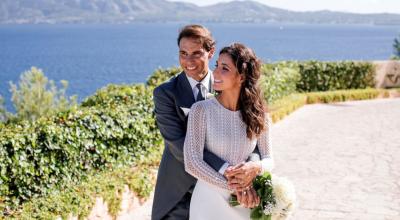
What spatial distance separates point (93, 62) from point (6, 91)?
2953 cm

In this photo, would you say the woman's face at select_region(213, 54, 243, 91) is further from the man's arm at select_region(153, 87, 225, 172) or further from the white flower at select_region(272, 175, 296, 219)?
the white flower at select_region(272, 175, 296, 219)

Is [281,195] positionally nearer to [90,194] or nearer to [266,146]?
[266,146]

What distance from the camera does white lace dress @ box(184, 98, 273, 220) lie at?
9.44 ft

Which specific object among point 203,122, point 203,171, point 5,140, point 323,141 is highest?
point 203,122

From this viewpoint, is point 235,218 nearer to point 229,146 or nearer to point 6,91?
point 229,146

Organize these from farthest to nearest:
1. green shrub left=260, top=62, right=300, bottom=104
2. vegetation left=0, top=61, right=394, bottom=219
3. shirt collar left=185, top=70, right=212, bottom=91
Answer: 1. green shrub left=260, top=62, right=300, bottom=104
2. vegetation left=0, top=61, right=394, bottom=219
3. shirt collar left=185, top=70, right=212, bottom=91

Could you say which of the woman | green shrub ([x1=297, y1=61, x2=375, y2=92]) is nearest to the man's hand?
the woman

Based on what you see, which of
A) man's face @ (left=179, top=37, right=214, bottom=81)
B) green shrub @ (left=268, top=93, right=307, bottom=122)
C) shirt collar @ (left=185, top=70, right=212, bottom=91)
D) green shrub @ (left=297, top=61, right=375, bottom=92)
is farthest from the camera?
green shrub @ (left=297, top=61, right=375, bottom=92)

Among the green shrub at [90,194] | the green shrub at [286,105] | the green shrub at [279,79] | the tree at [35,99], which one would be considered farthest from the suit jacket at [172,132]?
the tree at [35,99]

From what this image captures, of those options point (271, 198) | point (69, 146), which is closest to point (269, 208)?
point (271, 198)

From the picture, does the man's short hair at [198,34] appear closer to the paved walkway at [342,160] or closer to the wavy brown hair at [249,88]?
the wavy brown hair at [249,88]

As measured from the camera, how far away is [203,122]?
2885 millimetres

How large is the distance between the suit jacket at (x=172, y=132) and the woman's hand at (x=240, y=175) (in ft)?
1.17

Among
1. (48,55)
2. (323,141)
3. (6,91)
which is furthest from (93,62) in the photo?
(323,141)
